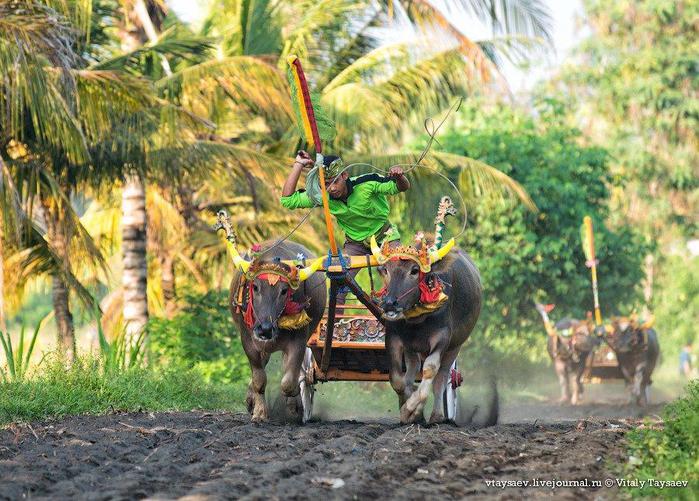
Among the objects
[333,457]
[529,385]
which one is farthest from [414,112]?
[333,457]

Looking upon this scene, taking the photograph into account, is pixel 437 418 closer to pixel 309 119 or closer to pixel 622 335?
pixel 309 119

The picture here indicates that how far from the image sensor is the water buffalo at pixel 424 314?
9.41 meters

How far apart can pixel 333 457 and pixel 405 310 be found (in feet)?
6.64

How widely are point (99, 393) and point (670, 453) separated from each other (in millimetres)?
6203

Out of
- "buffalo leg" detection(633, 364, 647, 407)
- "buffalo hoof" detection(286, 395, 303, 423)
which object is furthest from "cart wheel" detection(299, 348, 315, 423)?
"buffalo leg" detection(633, 364, 647, 407)

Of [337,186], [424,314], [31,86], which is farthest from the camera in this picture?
[31,86]

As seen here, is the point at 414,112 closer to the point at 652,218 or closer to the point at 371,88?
the point at 371,88

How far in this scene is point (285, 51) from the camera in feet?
65.1

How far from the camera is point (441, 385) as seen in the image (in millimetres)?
10391

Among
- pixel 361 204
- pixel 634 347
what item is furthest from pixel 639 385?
pixel 361 204

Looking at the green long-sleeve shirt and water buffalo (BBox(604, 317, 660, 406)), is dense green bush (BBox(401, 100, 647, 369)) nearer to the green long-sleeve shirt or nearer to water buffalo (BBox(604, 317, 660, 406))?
water buffalo (BBox(604, 317, 660, 406))

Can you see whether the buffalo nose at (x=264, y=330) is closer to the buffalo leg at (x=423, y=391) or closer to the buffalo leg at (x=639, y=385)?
the buffalo leg at (x=423, y=391)

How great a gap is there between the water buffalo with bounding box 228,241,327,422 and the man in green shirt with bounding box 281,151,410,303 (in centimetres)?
40

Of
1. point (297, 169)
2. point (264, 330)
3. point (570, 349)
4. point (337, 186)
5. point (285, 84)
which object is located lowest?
point (570, 349)
